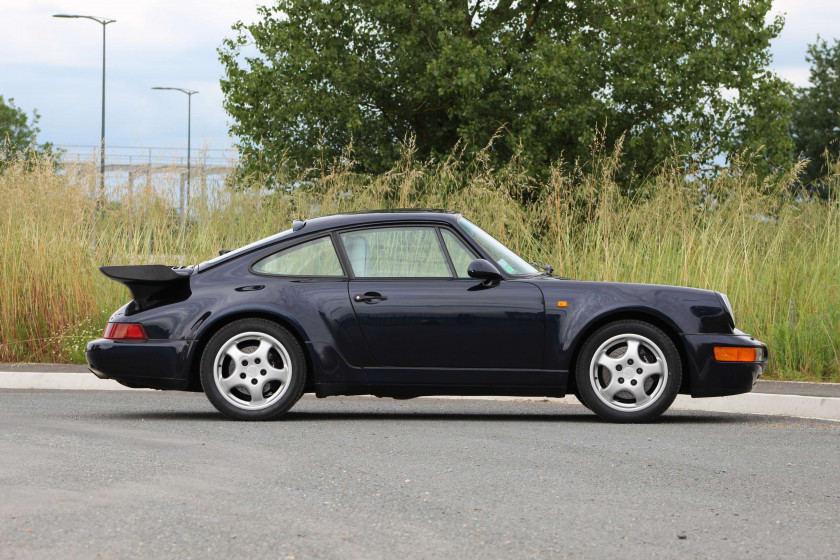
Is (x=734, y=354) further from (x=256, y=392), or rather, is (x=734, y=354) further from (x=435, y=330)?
(x=256, y=392)

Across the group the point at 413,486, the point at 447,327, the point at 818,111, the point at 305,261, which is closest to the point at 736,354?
the point at 447,327

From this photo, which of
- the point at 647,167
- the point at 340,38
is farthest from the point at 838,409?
the point at 340,38

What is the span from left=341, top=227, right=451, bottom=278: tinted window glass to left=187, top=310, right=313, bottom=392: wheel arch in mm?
575

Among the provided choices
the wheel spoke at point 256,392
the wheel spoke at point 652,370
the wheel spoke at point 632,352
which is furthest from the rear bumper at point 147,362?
the wheel spoke at point 652,370

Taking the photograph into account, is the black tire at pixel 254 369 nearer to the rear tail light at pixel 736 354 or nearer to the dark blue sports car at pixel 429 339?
the dark blue sports car at pixel 429 339

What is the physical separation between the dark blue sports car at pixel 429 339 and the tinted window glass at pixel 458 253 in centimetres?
1

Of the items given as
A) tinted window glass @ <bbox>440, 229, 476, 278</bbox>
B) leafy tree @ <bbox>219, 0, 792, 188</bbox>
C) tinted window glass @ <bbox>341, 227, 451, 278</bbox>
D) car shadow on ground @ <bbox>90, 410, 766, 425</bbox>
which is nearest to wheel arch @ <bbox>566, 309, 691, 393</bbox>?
car shadow on ground @ <bbox>90, 410, 766, 425</bbox>

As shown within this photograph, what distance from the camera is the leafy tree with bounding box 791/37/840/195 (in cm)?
6141

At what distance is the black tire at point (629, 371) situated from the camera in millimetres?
7984

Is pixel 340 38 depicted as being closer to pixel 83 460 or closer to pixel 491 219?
pixel 491 219

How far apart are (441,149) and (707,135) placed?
5.81 m

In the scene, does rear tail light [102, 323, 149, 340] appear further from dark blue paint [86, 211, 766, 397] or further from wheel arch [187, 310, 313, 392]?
wheel arch [187, 310, 313, 392]

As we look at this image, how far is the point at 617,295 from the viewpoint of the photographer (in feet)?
26.4

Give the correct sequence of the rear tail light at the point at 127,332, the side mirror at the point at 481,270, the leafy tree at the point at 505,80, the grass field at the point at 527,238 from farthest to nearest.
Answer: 1. the leafy tree at the point at 505,80
2. the grass field at the point at 527,238
3. the rear tail light at the point at 127,332
4. the side mirror at the point at 481,270
